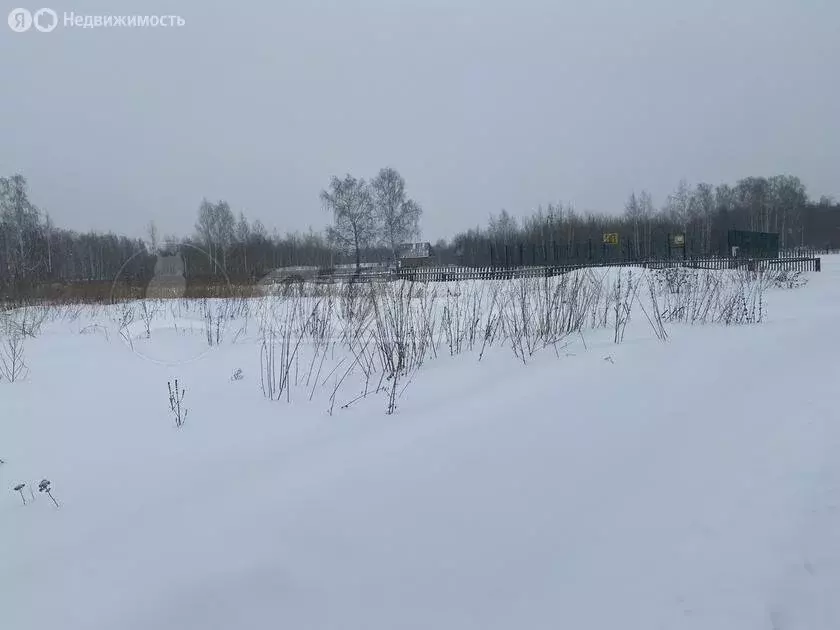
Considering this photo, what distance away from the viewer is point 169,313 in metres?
9.83

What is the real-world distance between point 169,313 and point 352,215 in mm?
28206

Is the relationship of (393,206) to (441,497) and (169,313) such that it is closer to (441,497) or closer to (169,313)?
(169,313)

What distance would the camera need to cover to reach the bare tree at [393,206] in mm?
38062

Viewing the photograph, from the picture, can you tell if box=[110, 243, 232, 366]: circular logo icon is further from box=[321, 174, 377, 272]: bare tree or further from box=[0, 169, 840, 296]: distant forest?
box=[321, 174, 377, 272]: bare tree

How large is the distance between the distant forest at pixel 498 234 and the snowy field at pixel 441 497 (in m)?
12.2

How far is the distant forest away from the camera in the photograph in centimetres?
2367

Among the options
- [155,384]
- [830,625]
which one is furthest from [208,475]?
[830,625]

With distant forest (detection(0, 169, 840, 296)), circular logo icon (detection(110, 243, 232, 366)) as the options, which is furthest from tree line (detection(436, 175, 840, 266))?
circular logo icon (detection(110, 243, 232, 366))

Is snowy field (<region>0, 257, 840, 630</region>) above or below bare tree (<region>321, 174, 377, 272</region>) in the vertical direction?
below

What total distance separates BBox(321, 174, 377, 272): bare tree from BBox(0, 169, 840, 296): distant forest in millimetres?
109

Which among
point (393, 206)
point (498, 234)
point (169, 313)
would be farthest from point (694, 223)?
point (169, 313)

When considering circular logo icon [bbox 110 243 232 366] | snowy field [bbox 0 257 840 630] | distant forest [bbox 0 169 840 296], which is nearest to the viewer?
snowy field [bbox 0 257 840 630]

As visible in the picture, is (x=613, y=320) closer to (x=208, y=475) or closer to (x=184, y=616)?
(x=208, y=475)

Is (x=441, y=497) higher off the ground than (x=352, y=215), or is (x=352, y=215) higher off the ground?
(x=352, y=215)
